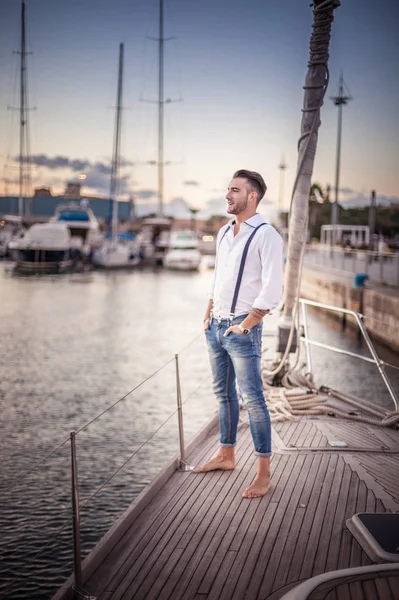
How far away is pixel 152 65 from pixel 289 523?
48.0m

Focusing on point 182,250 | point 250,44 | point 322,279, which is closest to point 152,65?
point 182,250

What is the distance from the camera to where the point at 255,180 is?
135 inches

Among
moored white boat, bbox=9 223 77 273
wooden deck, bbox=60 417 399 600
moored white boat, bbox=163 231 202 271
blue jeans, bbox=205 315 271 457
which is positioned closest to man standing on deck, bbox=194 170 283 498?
blue jeans, bbox=205 315 271 457

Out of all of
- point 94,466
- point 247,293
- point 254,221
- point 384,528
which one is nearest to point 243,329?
point 247,293

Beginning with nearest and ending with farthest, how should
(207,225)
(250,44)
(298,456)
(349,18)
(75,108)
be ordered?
(298,456) < (349,18) < (250,44) < (75,108) < (207,225)

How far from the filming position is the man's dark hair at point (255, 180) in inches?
135

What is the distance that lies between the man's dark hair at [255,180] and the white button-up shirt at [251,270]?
0.14 m

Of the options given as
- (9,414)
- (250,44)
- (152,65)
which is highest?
(152,65)

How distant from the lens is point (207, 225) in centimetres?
13775

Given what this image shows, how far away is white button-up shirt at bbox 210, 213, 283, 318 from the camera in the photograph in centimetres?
326

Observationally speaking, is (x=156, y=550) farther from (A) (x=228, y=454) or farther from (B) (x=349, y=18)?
(B) (x=349, y=18)

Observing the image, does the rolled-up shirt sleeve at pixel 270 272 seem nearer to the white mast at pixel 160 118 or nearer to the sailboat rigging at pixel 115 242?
the sailboat rigging at pixel 115 242

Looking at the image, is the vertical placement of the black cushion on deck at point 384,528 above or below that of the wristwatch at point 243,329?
below

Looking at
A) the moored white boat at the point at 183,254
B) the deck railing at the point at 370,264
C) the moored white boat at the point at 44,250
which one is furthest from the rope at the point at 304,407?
the moored white boat at the point at 183,254
